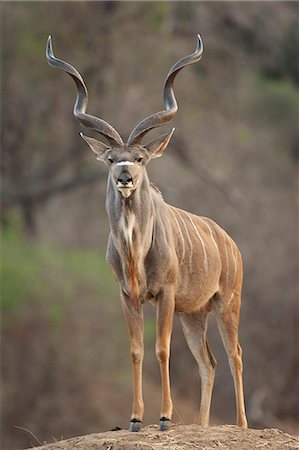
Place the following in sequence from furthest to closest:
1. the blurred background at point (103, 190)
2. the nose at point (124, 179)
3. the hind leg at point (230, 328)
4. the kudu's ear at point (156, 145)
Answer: the blurred background at point (103, 190)
the hind leg at point (230, 328)
the kudu's ear at point (156, 145)
the nose at point (124, 179)

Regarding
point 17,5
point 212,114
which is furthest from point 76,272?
point 212,114

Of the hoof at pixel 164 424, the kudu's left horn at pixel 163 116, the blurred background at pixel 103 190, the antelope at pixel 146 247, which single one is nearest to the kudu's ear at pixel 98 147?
the antelope at pixel 146 247

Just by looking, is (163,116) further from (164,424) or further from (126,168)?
(164,424)

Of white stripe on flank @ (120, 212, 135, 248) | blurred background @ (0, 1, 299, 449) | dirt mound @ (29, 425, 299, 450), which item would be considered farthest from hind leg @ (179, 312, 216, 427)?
blurred background @ (0, 1, 299, 449)

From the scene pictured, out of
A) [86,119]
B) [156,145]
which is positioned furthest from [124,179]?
[86,119]

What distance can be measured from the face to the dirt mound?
117cm

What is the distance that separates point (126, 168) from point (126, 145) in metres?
0.25

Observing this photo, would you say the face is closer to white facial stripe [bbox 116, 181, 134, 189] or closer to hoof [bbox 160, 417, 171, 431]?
white facial stripe [bbox 116, 181, 134, 189]

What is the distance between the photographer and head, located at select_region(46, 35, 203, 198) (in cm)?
591

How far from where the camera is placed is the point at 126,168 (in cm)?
589

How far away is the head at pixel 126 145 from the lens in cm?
591

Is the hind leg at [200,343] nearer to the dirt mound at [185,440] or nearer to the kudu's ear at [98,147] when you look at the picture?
the dirt mound at [185,440]

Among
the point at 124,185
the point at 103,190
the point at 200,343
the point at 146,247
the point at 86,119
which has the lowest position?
the point at 200,343

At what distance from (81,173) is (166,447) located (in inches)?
517
